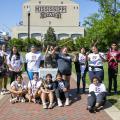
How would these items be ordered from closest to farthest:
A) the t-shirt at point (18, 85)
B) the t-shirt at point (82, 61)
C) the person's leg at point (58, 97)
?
1. the person's leg at point (58, 97)
2. the t-shirt at point (18, 85)
3. the t-shirt at point (82, 61)

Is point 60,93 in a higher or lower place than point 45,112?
higher

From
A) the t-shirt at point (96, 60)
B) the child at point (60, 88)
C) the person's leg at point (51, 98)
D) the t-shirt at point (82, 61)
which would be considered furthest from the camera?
the t-shirt at point (82, 61)

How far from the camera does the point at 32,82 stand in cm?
1221

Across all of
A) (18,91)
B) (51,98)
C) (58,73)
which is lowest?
(51,98)

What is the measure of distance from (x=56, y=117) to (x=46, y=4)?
128 metres

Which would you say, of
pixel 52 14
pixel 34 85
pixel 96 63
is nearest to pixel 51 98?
pixel 34 85

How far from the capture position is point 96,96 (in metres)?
11.2

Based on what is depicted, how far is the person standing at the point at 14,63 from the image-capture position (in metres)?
13.6

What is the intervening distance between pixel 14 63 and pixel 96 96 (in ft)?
11.6

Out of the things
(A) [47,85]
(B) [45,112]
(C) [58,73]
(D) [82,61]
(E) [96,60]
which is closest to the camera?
(B) [45,112]

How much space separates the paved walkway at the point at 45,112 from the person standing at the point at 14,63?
5.58 ft

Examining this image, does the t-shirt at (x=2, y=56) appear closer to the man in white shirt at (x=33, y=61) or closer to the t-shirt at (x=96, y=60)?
the man in white shirt at (x=33, y=61)

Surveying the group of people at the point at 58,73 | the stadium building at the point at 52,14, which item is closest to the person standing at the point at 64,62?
the group of people at the point at 58,73

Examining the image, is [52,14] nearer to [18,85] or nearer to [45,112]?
[18,85]
